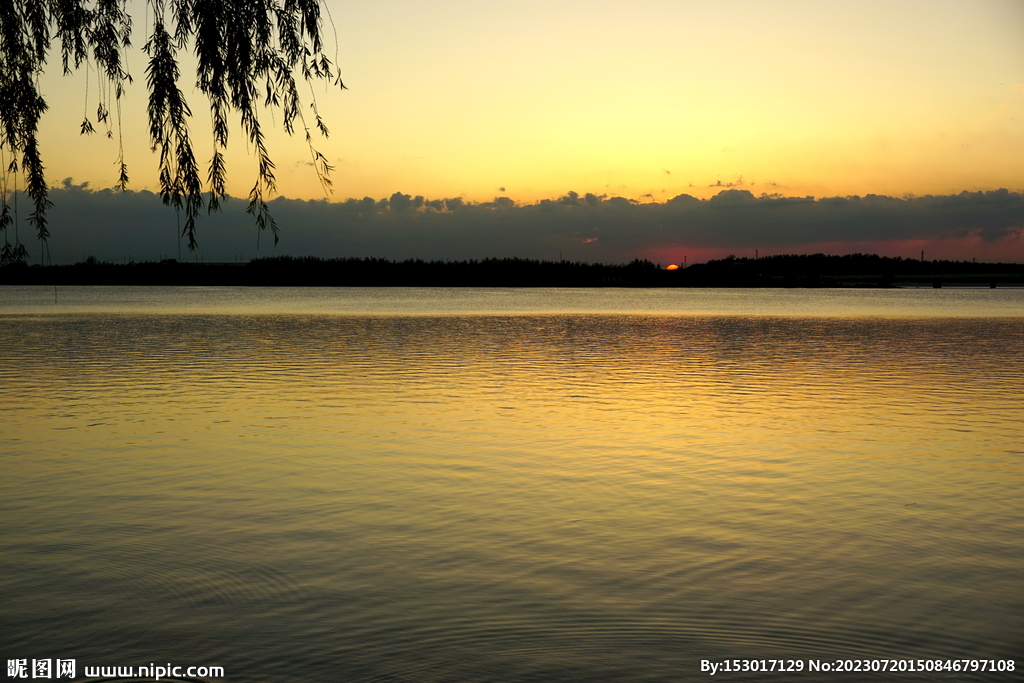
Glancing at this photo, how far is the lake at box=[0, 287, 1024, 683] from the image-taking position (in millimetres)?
8977

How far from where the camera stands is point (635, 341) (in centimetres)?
5722

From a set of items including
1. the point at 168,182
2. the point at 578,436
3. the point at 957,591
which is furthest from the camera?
the point at 578,436

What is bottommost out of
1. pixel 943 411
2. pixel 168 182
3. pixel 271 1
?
pixel 943 411

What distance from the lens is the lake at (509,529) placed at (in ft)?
29.5

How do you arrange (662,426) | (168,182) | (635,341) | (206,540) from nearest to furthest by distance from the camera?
1. (168,182)
2. (206,540)
3. (662,426)
4. (635,341)

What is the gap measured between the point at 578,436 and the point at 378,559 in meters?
10.4

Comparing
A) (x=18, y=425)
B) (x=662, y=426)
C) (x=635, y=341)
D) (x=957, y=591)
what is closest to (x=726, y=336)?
(x=635, y=341)

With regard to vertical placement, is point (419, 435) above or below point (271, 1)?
below

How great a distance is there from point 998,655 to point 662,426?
14325 mm

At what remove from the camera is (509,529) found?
13227mm

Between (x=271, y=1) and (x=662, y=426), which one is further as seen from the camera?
(x=662, y=426)

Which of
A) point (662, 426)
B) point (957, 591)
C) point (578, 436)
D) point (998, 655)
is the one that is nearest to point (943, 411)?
point (662, 426)

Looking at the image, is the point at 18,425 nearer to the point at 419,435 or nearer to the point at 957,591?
the point at 419,435

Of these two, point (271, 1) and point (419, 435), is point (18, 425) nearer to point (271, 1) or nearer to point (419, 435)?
point (419, 435)
